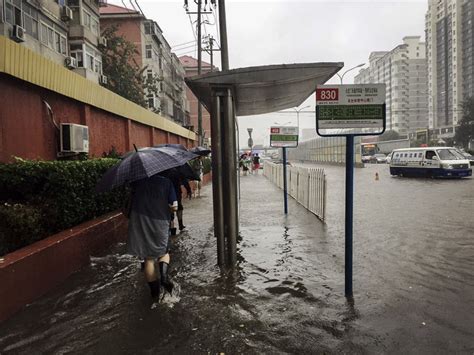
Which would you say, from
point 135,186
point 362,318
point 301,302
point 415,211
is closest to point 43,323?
point 135,186

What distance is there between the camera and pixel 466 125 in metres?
57.0

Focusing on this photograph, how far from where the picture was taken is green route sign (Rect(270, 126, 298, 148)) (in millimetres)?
10383

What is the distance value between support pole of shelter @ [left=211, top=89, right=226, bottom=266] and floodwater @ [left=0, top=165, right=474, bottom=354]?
1.23 ft

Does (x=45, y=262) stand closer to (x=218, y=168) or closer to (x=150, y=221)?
(x=150, y=221)

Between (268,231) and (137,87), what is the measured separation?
22458 mm

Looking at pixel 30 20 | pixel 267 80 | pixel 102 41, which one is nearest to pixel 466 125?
pixel 102 41

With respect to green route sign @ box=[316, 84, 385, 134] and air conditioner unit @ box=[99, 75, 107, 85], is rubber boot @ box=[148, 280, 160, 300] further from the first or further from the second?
air conditioner unit @ box=[99, 75, 107, 85]

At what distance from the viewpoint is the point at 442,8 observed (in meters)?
92.0

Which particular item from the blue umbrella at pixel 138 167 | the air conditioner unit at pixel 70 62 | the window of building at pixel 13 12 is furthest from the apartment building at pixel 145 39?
the blue umbrella at pixel 138 167

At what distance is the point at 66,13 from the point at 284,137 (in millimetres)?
17323

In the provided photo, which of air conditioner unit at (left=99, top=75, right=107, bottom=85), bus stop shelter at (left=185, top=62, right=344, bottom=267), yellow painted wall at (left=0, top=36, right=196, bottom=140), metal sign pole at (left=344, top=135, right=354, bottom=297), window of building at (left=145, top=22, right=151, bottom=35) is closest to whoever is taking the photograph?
metal sign pole at (left=344, top=135, right=354, bottom=297)

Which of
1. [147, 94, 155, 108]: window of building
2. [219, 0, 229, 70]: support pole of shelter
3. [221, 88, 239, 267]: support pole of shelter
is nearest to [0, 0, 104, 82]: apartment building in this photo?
[147, 94, 155, 108]: window of building

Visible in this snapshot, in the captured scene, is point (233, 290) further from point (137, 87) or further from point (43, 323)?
point (137, 87)

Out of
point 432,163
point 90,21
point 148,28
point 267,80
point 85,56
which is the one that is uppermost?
point 148,28
